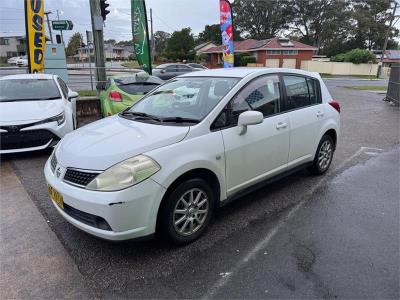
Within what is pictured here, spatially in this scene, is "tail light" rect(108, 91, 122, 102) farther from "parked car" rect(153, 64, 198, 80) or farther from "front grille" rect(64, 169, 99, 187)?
"parked car" rect(153, 64, 198, 80)

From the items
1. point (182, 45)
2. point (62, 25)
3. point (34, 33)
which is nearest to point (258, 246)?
point (34, 33)

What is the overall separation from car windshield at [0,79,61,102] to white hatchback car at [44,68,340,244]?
3459mm

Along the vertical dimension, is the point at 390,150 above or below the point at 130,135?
below

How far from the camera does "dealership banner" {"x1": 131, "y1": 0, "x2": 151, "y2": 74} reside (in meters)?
12.4

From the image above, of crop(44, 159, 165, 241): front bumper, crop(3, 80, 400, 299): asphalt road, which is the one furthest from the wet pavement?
crop(44, 159, 165, 241): front bumper

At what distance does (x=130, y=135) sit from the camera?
129 inches

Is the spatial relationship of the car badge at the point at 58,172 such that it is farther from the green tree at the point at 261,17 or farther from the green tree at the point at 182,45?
the green tree at the point at 261,17

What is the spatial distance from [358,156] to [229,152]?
4015mm

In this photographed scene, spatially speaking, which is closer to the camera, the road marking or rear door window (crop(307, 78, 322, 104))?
the road marking

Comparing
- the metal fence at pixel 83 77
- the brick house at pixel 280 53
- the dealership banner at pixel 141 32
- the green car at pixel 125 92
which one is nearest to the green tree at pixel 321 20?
the brick house at pixel 280 53

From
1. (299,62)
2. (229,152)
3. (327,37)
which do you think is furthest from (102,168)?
(327,37)

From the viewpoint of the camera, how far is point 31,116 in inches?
229

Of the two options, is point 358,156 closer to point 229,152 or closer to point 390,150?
point 390,150

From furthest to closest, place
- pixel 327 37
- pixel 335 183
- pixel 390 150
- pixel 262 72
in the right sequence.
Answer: pixel 327 37 < pixel 390 150 < pixel 335 183 < pixel 262 72
